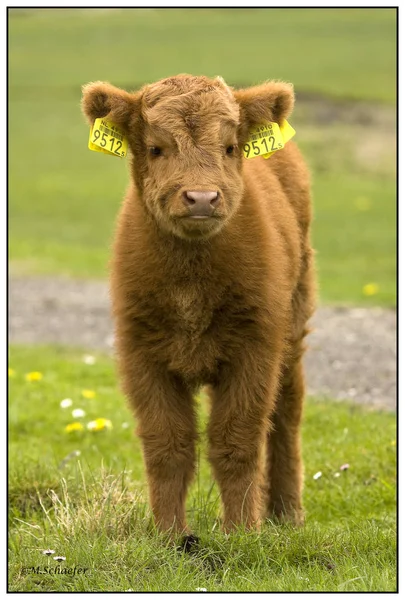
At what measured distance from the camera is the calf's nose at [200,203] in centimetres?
518

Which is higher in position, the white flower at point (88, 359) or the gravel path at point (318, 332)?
the gravel path at point (318, 332)

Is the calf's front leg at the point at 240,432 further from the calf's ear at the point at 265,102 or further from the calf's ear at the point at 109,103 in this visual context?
the calf's ear at the point at 109,103

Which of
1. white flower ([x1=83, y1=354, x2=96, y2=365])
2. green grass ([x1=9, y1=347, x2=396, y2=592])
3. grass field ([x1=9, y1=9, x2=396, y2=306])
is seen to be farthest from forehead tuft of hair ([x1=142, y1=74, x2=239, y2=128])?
grass field ([x1=9, y1=9, x2=396, y2=306])

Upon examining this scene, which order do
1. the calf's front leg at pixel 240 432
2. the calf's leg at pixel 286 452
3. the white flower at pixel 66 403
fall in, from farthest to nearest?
the white flower at pixel 66 403
the calf's leg at pixel 286 452
the calf's front leg at pixel 240 432

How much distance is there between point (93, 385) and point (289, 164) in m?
4.83

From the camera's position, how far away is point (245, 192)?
6.05m

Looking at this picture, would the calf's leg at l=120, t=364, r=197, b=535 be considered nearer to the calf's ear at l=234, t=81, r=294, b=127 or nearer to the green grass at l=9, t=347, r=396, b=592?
the green grass at l=9, t=347, r=396, b=592

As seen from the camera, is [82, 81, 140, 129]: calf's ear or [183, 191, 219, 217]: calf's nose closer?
[183, 191, 219, 217]: calf's nose

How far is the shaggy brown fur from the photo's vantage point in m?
5.61

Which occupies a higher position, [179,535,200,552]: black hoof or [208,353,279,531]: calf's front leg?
[208,353,279,531]: calf's front leg

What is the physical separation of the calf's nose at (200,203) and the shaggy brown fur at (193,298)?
24cm

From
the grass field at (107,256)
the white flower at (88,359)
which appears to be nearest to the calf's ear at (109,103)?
the grass field at (107,256)

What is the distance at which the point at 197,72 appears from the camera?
34.4m

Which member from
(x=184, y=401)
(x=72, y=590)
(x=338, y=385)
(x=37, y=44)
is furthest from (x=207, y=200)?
(x=37, y=44)
